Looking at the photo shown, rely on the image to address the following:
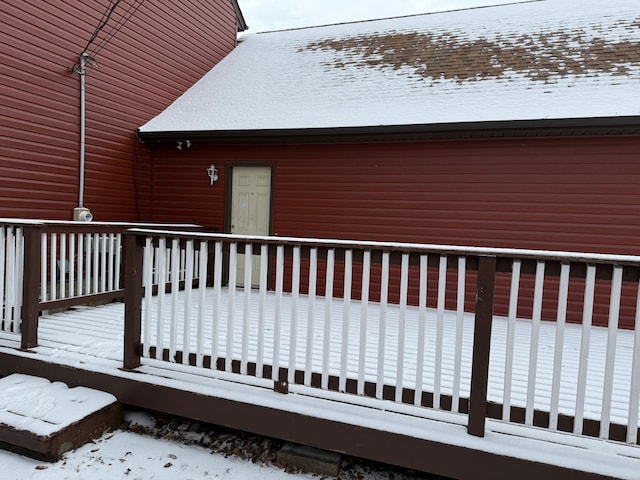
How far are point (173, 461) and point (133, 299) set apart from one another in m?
1.10

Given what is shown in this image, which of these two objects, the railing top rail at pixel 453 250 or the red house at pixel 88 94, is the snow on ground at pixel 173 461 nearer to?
the railing top rail at pixel 453 250

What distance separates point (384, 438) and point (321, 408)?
0.41 m

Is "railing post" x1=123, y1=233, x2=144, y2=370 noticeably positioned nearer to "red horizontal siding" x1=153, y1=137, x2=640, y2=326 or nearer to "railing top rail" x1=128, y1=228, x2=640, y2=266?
"railing top rail" x1=128, y1=228, x2=640, y2=266

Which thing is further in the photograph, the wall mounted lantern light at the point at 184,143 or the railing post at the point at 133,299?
the wall mounted lantern light at the point at 184,143

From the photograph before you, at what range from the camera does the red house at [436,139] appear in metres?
5.32

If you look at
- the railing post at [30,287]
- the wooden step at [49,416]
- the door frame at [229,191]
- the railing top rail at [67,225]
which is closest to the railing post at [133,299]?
the wooden step at [49,416]

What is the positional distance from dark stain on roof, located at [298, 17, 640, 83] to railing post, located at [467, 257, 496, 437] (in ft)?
16.2

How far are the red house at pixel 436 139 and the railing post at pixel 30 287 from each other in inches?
138

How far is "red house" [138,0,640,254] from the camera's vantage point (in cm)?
532

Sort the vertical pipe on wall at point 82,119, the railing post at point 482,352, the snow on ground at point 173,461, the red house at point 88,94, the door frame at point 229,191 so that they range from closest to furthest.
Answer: the railing post at point 482,352 < the snow on ground at point 173,461 < the red house at point 88,94 < the vertical pipe on wall at point 82,119 < the door frame at point 229,191

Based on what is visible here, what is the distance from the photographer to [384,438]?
2416mm

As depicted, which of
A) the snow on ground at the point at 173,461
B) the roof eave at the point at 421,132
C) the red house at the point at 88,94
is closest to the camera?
the snow on ground at the point at 173,461

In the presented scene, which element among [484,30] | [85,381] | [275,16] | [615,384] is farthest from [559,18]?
[275,16]

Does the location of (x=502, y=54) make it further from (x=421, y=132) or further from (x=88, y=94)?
(x=88, y=94)
